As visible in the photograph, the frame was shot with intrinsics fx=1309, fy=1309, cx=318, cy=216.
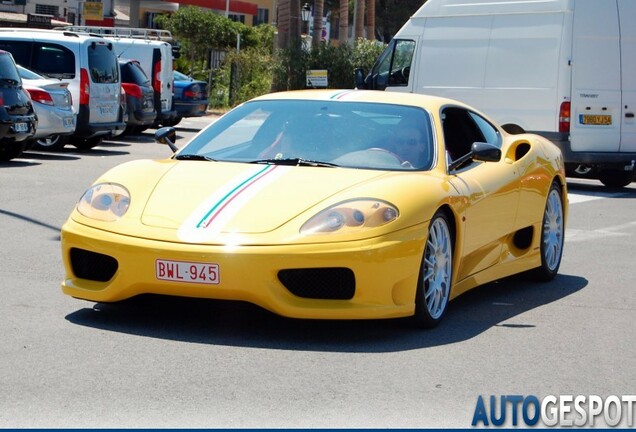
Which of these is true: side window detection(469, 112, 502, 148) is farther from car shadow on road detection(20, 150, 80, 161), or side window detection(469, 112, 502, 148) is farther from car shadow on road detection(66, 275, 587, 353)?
car shadow on road detection(20, 150, 80, 161)

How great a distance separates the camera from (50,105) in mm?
19547

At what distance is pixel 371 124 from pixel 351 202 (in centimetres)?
123

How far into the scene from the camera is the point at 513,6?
18172mm

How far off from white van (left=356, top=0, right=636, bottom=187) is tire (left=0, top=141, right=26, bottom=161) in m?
6.24

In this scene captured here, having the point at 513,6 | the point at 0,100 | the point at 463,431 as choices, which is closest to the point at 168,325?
the point at 463,431

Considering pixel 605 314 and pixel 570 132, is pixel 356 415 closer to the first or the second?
pixel 605 314

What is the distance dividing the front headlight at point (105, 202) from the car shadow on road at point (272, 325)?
532 millimetres

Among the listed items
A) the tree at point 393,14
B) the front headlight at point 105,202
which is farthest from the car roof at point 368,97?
the tree at point 393,14

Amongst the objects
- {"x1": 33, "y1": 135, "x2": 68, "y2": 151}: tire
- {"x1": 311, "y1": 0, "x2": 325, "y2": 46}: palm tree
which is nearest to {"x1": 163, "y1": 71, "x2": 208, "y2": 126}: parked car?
{"x1": 33, "y1": 135, "x2": 68, "y2": 151}: tire

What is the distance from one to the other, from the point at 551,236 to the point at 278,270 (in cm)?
333

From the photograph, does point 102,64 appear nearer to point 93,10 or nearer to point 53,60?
point 53,60

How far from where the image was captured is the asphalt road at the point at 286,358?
5.31 m

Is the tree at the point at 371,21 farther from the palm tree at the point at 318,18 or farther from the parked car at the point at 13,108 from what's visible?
the parked car at the point at 13,108

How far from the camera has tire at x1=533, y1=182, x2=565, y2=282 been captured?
9203 mm
